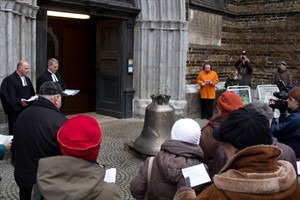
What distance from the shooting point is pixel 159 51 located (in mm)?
10125

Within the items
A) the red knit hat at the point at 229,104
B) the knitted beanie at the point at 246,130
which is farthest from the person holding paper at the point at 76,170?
the red knit hat at the point at 229,104

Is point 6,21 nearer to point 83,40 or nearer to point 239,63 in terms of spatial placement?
point 83,40

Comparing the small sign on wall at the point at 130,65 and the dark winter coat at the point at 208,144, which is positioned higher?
the small sign on wall at the point at 130,65

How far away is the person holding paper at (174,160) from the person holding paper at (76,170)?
1.88 ft

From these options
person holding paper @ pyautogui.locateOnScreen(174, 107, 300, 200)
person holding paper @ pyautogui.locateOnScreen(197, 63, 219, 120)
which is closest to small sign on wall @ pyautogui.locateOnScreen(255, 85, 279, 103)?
person holding paper @ pyautogui.locateOnScreen(197, 63, 219, 120)

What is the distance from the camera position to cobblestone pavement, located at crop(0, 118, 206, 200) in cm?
478

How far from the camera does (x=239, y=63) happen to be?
1109 cm

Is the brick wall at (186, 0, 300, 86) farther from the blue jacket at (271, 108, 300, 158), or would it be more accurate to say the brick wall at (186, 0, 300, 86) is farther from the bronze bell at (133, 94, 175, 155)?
the blue jacket at (271, 108, 300, 158)

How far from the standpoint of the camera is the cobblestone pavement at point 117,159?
4777 millimetres

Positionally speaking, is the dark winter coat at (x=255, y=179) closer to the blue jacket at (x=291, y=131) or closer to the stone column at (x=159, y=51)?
the blue jacket at (x=291, y=131)

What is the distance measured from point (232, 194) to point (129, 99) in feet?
28.3

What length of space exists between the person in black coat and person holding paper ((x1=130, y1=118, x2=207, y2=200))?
826 millimetres

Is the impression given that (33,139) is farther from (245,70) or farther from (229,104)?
(245,70)

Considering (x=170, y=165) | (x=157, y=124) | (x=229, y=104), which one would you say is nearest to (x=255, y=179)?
(x=170, y=165)
